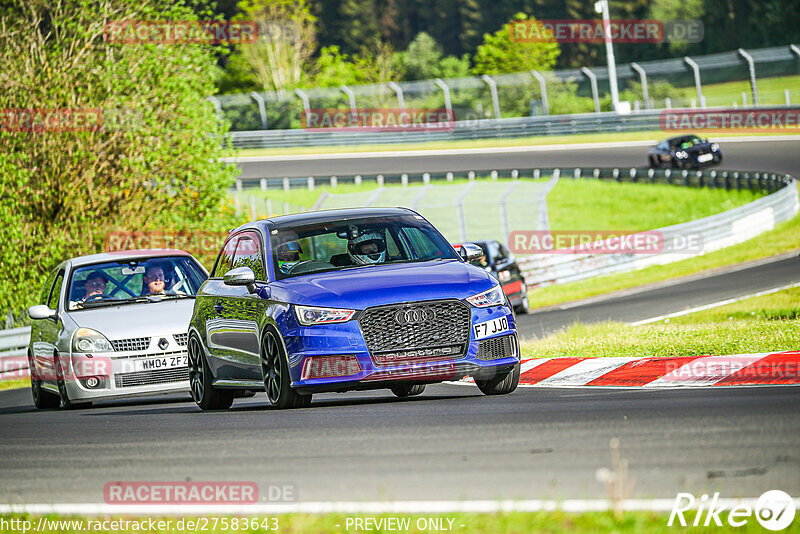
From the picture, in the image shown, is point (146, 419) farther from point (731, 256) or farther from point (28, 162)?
point (731, 256)

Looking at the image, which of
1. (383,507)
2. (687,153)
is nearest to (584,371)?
(383,507)

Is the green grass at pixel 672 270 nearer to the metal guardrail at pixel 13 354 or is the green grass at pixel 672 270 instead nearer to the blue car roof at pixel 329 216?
the metal guardrail at pixel 13 354

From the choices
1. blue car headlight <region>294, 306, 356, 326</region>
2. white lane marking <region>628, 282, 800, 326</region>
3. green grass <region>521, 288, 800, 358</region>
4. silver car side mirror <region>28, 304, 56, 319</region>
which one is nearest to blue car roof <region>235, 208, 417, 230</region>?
blue car headlight <region>294, 306, 356, 326</region>

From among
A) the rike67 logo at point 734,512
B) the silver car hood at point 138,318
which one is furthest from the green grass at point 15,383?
the rike67 logo at point 734,512

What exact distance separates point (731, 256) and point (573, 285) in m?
4.42

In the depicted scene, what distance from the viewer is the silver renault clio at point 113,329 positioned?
13.2 meters

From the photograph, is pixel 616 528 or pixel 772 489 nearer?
pixel 616 528

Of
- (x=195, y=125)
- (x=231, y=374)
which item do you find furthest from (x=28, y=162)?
(x=231, y=374)

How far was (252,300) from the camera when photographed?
10.7m

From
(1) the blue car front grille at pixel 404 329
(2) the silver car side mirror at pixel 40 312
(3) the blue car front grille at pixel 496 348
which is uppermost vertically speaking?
(1) the blue car front grille at pixel 404 329

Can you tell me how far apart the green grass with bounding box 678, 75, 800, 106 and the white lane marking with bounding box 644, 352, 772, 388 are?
159ft

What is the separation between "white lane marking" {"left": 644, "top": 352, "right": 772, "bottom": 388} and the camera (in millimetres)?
10367

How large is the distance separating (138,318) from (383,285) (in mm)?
4481

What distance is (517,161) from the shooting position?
54.5m
